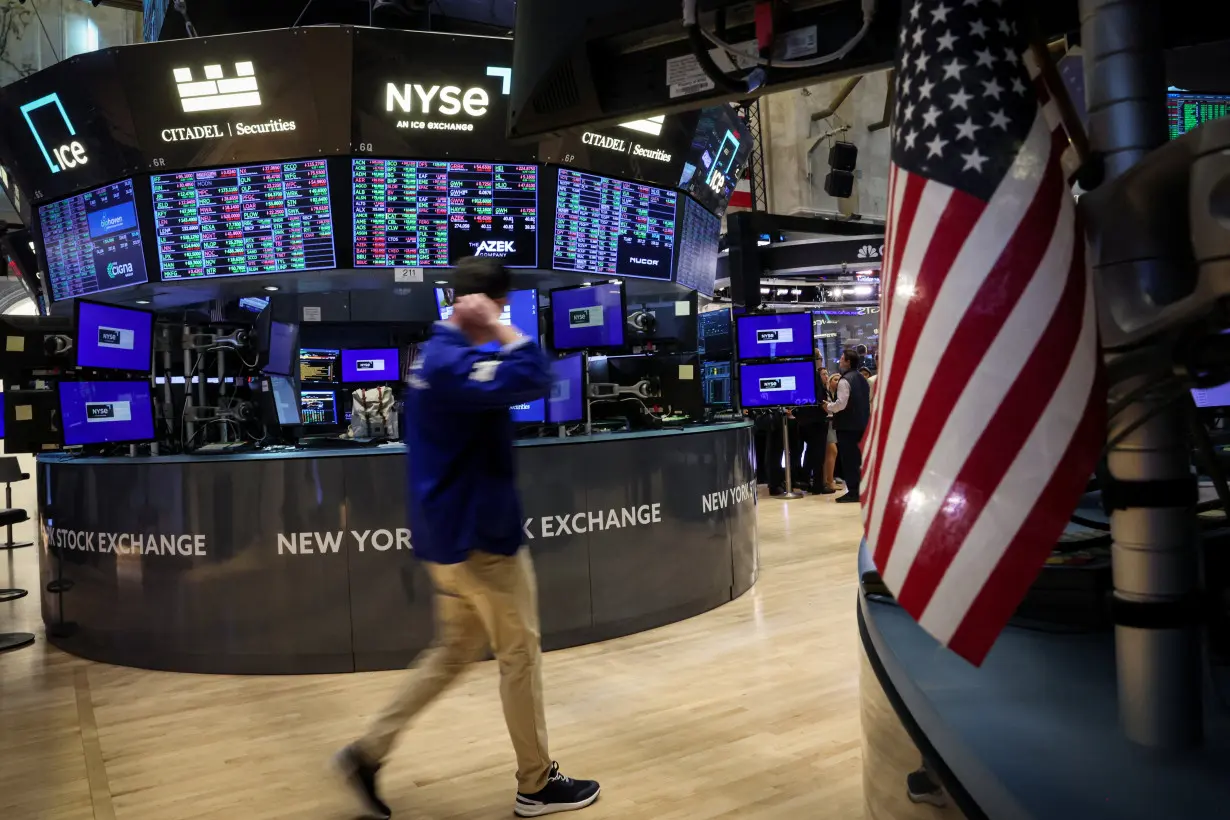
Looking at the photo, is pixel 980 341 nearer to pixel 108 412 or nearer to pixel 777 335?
pixel 108 412

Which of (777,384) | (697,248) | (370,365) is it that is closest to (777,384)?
(777,384)

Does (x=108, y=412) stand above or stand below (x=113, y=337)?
below

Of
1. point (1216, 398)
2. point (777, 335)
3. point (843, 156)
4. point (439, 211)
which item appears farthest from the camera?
point (843, 156)

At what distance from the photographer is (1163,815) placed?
91 cm

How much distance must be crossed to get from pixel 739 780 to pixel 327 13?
298 inches

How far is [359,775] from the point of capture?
264 cm

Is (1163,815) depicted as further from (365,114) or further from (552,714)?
(365,114)

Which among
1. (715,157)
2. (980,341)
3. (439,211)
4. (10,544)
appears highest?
(715,157)

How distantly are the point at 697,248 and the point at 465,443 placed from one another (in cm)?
513

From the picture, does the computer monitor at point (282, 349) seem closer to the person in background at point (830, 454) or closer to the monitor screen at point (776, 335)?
the monitor screen at point (776, 335)

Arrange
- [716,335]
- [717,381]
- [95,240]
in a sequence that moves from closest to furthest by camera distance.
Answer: [95,240]
[717,381]
[716,335]

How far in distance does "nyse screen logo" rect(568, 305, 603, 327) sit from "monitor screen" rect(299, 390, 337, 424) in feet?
9.47

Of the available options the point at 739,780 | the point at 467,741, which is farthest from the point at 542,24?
the point at 467,741

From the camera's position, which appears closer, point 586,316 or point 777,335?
point 586,316
